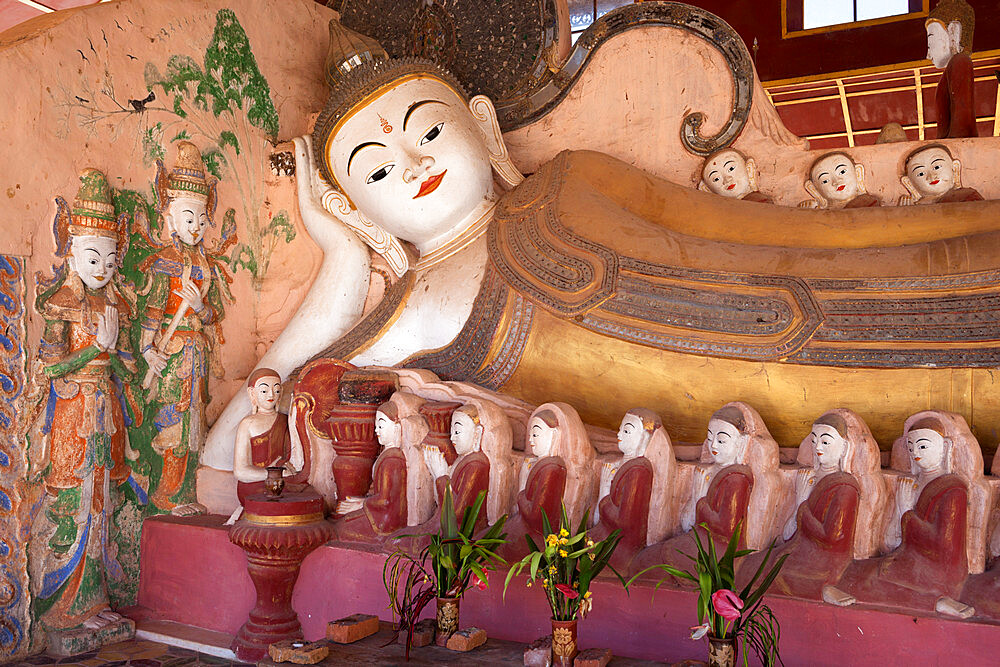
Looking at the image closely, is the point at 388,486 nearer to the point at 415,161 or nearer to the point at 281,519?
the point at 281,519

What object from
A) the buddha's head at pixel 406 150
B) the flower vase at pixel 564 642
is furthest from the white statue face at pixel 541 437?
the buddha's head at pixel 406 150

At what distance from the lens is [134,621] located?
144 inches

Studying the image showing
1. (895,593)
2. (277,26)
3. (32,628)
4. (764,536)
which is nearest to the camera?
(895,593)

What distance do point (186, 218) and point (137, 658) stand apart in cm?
182

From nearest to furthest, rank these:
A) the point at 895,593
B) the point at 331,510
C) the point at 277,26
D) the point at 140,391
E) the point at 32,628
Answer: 1. the point at 895,593
2. the point at 32,628
3. the point at 331,510
4. the point at 140,391
5. the point at 277,26

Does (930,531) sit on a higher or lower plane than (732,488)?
lower

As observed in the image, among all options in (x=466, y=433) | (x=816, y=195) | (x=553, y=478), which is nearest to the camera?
(x=553, y=478)

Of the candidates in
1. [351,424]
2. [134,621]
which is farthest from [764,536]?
[134,621]

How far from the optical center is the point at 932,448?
2.64m

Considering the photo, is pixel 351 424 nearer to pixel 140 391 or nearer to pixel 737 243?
pixel 140 391

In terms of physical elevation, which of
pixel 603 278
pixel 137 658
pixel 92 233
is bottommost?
pixel 137 658

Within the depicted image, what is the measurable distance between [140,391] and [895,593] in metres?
2.94

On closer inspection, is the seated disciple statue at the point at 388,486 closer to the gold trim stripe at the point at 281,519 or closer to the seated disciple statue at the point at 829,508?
the gold trim stripe at the point at 281,519

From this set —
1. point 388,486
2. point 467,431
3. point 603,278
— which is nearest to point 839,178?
point 603,278
